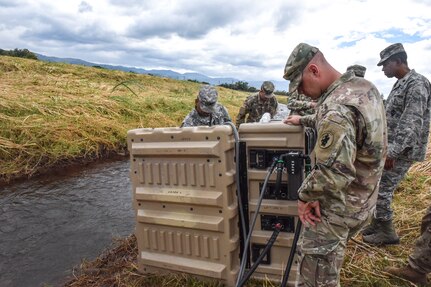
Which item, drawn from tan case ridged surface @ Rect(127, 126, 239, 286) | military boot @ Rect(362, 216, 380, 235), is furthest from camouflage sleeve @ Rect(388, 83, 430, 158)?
tan case ridged surface @ Rect(127, 126, 239, 286)

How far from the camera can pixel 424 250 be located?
2.87 metres

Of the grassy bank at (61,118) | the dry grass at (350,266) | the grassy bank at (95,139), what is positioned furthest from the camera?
the grassy bank at (61,118)

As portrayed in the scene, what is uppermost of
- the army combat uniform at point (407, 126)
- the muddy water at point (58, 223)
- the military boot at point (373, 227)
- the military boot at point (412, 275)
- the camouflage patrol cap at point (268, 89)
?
the camouflage patrol cap at point (268, 89)

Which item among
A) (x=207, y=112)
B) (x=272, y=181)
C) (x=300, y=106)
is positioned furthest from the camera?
(x=207, y=112)

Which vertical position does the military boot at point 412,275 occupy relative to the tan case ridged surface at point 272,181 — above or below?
below

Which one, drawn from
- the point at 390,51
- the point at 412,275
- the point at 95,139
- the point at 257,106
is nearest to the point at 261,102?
the point at 257,106

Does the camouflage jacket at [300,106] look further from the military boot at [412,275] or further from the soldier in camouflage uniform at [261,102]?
the military boot at [412,275]

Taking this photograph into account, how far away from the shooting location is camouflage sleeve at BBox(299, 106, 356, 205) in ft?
6.26

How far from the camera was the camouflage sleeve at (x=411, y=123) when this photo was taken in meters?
3.31

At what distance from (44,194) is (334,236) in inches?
214

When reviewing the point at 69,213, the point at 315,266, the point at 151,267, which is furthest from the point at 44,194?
the point at 315,266

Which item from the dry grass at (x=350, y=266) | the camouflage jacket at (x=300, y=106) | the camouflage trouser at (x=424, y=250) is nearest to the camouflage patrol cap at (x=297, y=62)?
the camouflage trouser at (x=424, y=250)

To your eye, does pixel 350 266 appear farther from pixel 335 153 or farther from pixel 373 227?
pixel 335 153

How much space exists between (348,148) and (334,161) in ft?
0.33
